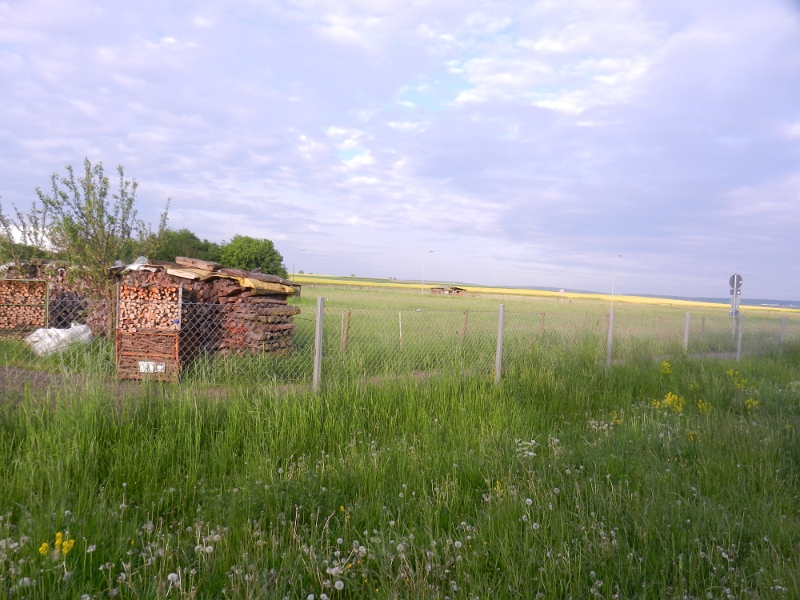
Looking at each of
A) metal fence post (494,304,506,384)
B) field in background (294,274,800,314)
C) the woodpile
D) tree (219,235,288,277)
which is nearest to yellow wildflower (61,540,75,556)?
metal fence post (494,304,506,384)

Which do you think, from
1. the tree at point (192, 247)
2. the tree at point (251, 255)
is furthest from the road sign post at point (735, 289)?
the tree at point (192, 247)

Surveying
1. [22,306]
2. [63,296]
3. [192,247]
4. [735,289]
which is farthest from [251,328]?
[192,247]

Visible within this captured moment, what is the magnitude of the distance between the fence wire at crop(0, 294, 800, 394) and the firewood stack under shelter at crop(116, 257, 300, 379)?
25 millimetres

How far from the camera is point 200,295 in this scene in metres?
11.0

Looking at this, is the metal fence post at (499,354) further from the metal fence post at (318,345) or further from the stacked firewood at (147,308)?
the stacked firewood at (147,308)

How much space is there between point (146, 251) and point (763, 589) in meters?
12.6

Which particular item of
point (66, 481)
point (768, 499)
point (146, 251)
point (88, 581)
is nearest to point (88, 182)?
point (146, 251)

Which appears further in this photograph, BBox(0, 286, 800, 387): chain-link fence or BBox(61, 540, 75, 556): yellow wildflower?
BBox(0, 286, 800, 387): chain-link fence

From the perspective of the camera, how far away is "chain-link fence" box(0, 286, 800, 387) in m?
7.04

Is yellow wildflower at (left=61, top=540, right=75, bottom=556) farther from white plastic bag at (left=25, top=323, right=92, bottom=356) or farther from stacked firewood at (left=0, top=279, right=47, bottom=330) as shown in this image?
stacked firewood at (left=0, top=279, right=47, bottom=330)

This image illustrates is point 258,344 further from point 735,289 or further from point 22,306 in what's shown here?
point 735,289

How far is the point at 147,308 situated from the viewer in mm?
9641

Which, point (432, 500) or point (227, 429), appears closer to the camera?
point (432, 500)

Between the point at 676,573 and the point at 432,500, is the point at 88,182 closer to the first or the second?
the point at 432,500
